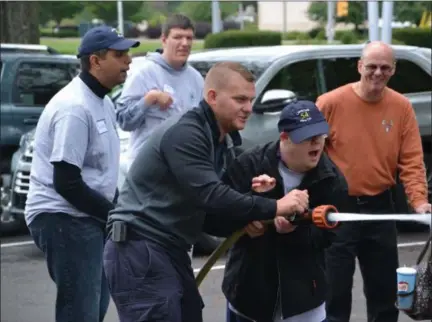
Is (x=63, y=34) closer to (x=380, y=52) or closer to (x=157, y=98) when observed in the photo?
(x=157, y=98)

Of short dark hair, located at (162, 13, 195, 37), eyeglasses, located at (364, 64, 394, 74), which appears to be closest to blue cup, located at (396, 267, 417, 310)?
eyeglasses, located at (364, 64, 394, 74)

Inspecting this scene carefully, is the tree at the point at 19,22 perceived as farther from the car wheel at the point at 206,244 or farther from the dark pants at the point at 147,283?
the dark pants at the point at 147,283

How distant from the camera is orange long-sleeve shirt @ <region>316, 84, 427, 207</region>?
241 inches

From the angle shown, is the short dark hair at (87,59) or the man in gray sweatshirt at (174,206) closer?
the man in gray sweatshirt at (174,206)

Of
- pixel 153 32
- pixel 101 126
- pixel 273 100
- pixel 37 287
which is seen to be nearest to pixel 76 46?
pixel 153 32

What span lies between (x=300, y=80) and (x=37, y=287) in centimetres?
322

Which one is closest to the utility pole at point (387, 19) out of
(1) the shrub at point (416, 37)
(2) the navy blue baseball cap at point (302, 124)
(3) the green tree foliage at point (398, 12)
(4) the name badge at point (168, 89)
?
(4) the name badge at point (168, 89)

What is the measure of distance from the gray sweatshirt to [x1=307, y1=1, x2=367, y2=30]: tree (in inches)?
1306

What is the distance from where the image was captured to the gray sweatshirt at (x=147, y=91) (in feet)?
23.4

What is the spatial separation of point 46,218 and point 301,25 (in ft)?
252

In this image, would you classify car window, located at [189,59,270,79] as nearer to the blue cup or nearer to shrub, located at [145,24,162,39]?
the blue cup

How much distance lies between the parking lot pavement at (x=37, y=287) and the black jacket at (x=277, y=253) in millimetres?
2893

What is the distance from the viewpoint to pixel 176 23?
734cm

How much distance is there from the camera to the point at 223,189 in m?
4.20
